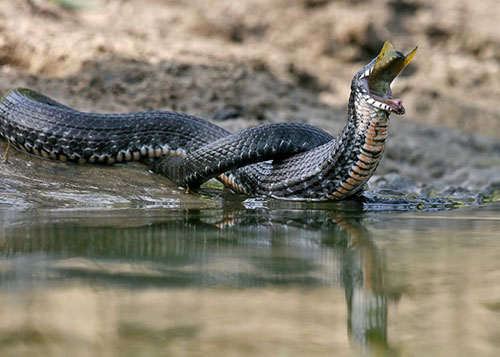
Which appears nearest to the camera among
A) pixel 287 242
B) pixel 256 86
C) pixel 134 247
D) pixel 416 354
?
pixel 416 354

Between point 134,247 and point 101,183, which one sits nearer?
point 134,247

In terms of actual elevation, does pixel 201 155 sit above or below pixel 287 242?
above

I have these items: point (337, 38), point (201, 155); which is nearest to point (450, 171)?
point (337, 38)

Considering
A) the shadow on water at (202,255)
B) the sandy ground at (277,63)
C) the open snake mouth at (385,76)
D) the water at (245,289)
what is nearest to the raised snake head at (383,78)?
the open snake mouth at (385,76)

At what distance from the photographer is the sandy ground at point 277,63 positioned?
410 inches

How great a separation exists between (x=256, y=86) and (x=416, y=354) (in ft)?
31.1

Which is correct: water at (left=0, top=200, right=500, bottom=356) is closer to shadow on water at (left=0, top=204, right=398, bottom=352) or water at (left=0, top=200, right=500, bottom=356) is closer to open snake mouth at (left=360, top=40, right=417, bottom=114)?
shadow on water at (left=0, top=204, right=398, bottom=352)

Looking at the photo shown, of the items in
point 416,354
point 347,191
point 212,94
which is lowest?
point 416,354

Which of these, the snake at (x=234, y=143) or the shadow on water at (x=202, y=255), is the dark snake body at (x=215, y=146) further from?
the shadow on water at (x=202, y=255)

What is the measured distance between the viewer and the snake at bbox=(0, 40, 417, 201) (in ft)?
19.5

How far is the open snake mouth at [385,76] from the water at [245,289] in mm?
1273

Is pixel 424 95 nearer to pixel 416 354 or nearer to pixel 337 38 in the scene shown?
pixel 337 38

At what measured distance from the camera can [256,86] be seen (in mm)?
11273

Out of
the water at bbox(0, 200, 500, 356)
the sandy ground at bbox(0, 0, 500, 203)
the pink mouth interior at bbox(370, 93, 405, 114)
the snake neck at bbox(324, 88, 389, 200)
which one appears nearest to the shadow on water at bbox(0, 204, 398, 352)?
the water at bbox(0, 200, 500, 356)
